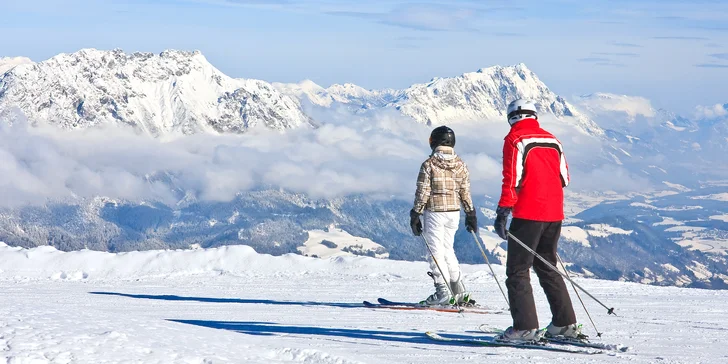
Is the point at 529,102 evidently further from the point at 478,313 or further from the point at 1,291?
the point at 1,291

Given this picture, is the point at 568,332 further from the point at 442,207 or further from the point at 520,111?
the point at 442,207

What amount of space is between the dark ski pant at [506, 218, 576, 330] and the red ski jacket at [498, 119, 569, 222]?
0.16 m

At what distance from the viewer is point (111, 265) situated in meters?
18.7

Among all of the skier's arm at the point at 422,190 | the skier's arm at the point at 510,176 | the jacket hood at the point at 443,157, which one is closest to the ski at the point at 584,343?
the skier's arm at the point at 510,176

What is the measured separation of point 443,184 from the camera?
10.9m

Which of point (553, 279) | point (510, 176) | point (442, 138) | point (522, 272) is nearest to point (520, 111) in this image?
point (510, 176)

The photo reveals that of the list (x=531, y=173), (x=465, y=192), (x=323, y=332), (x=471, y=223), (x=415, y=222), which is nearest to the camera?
(x=531, y=173)

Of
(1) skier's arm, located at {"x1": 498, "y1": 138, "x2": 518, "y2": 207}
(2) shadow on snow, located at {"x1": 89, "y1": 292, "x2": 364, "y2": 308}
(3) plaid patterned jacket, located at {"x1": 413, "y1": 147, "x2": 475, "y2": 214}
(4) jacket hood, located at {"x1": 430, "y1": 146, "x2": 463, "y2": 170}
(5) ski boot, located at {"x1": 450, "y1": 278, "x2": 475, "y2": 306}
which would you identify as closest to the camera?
(1) skier's arm, located at {"x1": 498, "y1": 138, "x2": 518, "y2": 207}

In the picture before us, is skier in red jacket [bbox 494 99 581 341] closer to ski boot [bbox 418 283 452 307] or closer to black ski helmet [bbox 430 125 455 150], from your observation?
black ski helmet [bbox 430 125 455 150]

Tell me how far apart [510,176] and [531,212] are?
0.48 m

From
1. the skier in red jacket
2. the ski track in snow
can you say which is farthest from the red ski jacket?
the ski track in snow

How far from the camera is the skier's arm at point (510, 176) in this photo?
7.38 meters

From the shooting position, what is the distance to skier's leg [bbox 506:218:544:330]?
25.1 feet

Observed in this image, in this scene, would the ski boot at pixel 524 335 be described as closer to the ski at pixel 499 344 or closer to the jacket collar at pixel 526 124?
the ski at pixel 499 344
